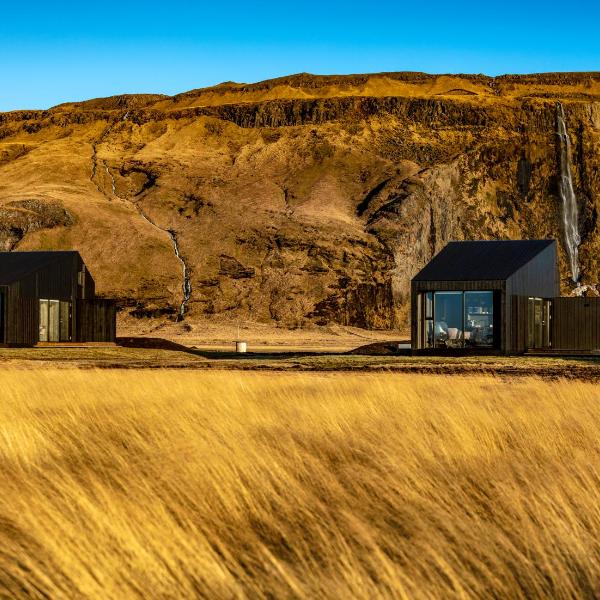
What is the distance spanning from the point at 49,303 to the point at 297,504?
44867 millimetres

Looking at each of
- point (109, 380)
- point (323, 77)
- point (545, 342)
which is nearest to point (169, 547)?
point (109, 380)

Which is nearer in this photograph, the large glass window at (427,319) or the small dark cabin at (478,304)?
the small dark cabin at (478,304)

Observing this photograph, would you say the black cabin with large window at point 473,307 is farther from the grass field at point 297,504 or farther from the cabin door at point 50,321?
the grass field at point 297,504

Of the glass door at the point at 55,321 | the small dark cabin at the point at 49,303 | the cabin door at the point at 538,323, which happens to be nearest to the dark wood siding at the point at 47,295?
the small dark cabin at the point at 49,303

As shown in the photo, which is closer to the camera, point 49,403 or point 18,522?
point 18,522

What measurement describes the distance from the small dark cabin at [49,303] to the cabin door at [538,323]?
20.5 m

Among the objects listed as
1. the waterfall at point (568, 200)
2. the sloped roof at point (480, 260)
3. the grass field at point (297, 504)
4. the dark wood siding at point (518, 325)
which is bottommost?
the grass field at point (297, 504)

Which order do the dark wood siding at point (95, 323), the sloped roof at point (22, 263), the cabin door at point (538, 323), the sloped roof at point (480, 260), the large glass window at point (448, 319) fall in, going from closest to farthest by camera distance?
the sloped roof at point (480, 260) → the large glass window at point (448, 319) → the cabin door at point (538, 323) → the sloped roof at point (22, 263) → the dark wood siding at point (95, 323)

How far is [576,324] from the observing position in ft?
150

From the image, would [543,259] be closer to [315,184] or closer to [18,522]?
[18,522]

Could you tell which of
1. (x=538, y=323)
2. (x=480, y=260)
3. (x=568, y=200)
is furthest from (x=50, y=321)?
(x=568, y=200)

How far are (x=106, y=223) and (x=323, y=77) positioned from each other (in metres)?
Answer: 58.6

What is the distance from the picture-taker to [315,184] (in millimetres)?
104250

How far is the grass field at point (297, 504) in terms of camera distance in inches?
233
